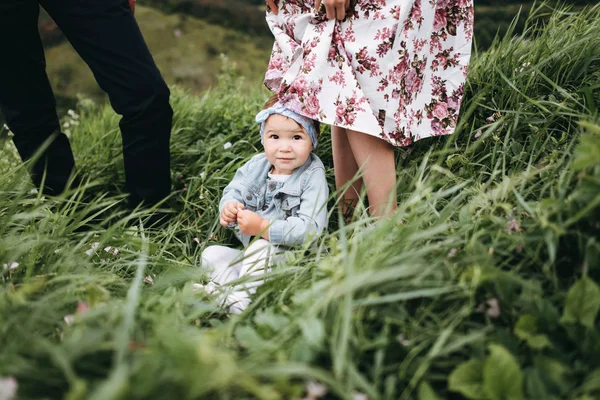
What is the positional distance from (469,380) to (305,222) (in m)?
0.83

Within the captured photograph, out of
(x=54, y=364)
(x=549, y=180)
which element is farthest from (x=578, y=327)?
(x=54, y=364)

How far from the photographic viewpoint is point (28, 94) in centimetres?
195

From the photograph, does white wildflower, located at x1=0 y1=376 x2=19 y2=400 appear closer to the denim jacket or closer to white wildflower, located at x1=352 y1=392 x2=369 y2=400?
white wildflower, located at x1=352 y1=392 x2=369 y2=400

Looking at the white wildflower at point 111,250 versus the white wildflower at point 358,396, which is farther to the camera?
the white wildflower at point 111,250

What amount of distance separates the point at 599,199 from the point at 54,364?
1.03 meters

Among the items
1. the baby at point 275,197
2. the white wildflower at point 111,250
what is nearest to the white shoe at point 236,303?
the baby at point 275,197

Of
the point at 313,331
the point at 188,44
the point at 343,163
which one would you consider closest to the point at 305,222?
the point at 343,163

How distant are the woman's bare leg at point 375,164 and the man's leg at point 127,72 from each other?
2.37 ft

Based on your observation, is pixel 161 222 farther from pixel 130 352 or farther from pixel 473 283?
pixel 473 283

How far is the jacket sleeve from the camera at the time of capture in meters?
1.62

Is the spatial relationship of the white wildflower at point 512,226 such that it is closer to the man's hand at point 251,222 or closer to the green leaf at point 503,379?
the green leaf at point 503,379

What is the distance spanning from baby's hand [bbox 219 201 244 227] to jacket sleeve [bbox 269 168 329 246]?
0.16m

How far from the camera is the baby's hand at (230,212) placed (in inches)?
67.8

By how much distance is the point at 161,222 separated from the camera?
2.11m
